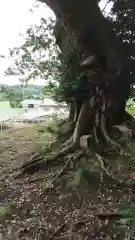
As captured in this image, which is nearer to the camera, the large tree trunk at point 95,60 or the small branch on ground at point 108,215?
the small branch on ground at point 108,215

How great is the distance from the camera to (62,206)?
14.6 feet

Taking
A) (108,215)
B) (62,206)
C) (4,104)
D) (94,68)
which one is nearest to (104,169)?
(62,206)

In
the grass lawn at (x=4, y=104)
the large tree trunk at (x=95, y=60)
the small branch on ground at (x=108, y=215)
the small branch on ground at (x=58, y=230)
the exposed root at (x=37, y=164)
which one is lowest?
the small branch on ground at (x=58, y=230)

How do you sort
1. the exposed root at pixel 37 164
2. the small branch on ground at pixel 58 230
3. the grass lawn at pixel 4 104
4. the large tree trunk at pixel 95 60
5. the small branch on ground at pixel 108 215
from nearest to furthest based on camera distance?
the small branch on ground at pixel 58 230, the small branch on ground at pixel 108 215, the large tree trunk at pixel 95 60, the exposed root at pixel 37 164, the grass lawn at pixel 4 104

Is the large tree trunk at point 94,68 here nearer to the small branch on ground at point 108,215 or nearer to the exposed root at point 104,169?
the exposed root at point 104,169

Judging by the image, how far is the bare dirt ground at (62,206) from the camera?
12.1 ft

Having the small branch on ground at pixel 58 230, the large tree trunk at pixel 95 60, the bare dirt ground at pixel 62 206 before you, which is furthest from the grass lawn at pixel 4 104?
the small branch on ground at pixel 58 230

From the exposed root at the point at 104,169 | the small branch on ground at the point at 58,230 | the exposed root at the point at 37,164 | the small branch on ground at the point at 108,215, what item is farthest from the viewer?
the exposed root at the point at 37,164

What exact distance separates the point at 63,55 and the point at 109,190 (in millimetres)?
3840

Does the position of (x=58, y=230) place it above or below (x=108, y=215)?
below

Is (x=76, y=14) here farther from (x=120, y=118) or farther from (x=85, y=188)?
(x=120, y=118)

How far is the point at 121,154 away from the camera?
→ 598 centimetres

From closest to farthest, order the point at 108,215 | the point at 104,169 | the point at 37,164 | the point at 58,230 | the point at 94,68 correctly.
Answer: the point at 58,230
the point at 108,215
the point at 104,169
the point at 37,164
the point at 94,68

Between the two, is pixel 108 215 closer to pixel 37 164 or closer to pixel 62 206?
pixel 62 206
